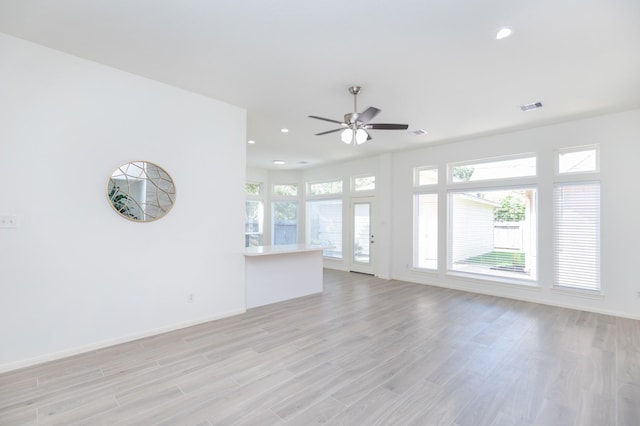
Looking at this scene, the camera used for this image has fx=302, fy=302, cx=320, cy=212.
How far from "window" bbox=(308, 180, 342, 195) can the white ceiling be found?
424 centimetres

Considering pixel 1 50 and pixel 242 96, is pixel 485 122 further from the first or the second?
pixel 1 50

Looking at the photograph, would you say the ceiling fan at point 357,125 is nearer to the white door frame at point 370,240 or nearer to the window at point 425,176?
the window at point 425,176

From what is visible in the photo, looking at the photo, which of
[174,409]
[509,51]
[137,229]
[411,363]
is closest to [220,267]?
[137,229]

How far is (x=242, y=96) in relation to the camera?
4020 mm

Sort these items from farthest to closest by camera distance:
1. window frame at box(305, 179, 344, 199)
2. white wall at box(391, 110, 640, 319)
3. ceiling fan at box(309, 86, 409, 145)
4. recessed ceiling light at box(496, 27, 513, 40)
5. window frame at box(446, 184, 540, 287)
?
window frame at box(305, 179, 344, 199), window frame at box(446, 184, 540, 287), white wall at box(391, 110, 640, 319), ceiling fan at box(309, 86, 409, 145), recessed ceiling light at box(496, 27, 513, 40)

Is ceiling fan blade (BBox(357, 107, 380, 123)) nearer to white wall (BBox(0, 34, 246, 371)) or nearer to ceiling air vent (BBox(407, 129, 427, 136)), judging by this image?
white wall (BBox(0, 34, 246, 371))

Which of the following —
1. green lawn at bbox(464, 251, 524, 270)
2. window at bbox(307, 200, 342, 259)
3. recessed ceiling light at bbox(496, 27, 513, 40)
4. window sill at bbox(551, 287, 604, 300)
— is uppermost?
recessed ceiling light at bbox(496, 27, 513, 40)

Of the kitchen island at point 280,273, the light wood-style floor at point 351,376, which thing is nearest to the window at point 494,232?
the light wood-style floor at point 351,376

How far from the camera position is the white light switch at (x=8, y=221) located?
8.86 ft

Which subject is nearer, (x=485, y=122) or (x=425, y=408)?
(x=425, y=408)

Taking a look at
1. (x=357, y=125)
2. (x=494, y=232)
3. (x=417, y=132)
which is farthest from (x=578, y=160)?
(x=357, y=125)

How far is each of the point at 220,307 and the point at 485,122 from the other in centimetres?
498

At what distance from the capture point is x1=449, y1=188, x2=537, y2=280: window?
5.36 meters

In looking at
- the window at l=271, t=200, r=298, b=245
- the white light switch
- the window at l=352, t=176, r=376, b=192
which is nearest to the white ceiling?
the white light switch
